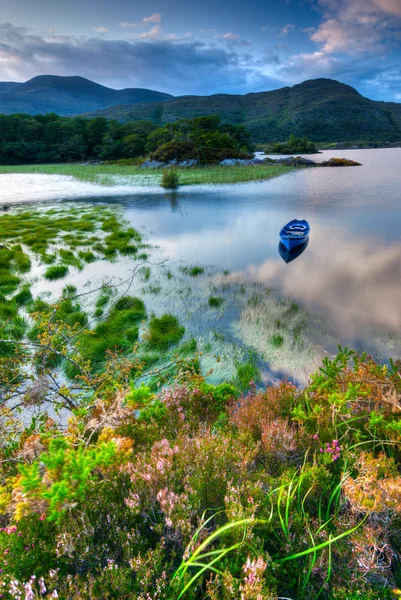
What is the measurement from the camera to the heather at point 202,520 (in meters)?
1.73

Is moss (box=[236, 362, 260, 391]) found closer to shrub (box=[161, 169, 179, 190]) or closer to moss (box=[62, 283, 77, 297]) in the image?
moss (box=[62, 283, 77, 297])

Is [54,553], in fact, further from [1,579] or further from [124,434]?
[124,434]

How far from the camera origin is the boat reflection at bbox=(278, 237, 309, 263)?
13816 millimetres

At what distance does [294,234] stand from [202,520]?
1530 cm

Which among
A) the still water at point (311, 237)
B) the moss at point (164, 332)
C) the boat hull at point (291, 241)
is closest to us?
the moss at point (164, 332)

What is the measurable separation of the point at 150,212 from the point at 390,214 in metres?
19.6

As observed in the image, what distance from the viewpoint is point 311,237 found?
17.4 metres

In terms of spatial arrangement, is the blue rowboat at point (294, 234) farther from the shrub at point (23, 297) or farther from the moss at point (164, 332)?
the shrub at point (23, 297)

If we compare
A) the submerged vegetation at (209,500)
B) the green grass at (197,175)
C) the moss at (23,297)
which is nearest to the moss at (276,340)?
the submerged vegetation at (209,500)

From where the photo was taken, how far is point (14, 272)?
12320mm

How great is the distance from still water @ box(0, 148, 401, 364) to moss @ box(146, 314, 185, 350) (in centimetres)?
422

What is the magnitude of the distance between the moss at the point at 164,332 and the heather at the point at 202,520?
4.63m

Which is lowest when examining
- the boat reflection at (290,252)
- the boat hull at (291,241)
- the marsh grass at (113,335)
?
the marsh grass at (113,335)

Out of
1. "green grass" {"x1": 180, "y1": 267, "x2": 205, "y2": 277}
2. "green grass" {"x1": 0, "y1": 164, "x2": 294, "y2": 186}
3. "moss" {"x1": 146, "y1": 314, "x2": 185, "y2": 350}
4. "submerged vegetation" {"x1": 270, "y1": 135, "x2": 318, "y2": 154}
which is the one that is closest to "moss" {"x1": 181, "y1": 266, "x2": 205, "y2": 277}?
"green grass" {"x1": 180, "y1": 267, "x2": 205, "y2": 277}
